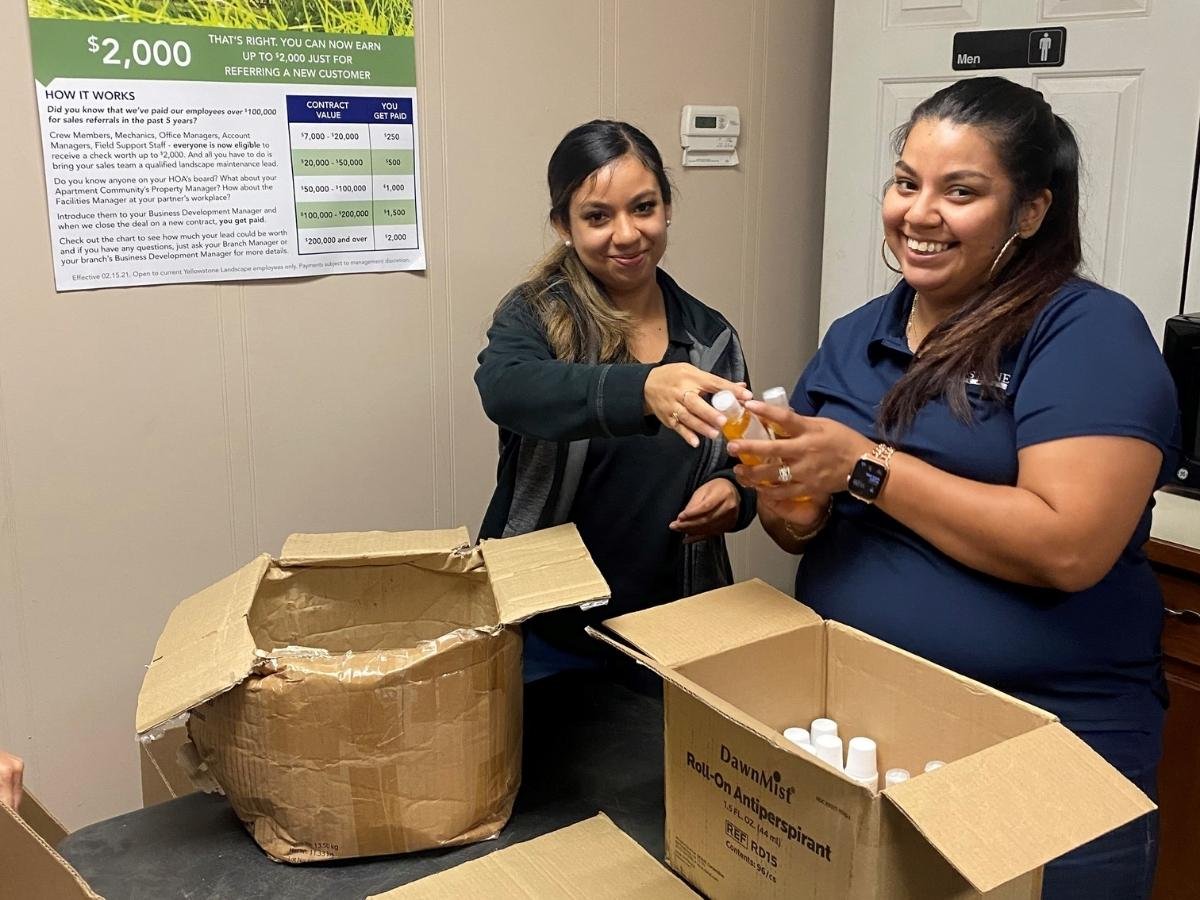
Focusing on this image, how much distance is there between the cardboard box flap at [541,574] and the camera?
1.17 meters

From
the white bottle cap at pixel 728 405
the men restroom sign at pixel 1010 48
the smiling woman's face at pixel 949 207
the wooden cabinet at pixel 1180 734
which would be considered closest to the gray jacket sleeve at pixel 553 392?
the white bottle cap at pixel 728 405

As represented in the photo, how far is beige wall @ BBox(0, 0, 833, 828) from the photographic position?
5.57ft

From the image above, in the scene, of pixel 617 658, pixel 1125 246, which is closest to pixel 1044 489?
pixel 617 658

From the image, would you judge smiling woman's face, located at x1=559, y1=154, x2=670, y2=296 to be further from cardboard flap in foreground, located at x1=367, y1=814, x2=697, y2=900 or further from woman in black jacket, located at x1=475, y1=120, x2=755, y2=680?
cardboard flap in foreground, located at x1=367, y1=814, x2=697, y2=900

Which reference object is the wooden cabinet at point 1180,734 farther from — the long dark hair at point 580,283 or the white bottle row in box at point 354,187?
the white bottle row in box at point 354,187

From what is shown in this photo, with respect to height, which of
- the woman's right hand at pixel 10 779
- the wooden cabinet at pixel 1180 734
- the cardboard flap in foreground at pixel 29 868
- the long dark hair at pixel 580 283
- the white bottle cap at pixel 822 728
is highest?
the long dark hair at pixel 580 283

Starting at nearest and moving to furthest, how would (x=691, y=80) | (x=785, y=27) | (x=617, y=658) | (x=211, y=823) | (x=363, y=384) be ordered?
(x=211, y=823) → (x=617, y=658) → (x=363, y=384) → (x=691, y=80) → (x=785, y=27)

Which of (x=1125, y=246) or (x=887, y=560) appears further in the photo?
(x=1125, y=246)

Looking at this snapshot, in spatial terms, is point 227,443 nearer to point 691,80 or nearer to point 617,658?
point 617,658

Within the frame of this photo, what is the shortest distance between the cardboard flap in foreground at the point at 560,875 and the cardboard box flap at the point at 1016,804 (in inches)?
13.4

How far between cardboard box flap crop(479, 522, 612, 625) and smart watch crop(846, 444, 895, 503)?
0.30m

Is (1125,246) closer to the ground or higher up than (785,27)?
closer to the ground

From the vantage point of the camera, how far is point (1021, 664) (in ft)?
3.89

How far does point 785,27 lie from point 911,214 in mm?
1381
